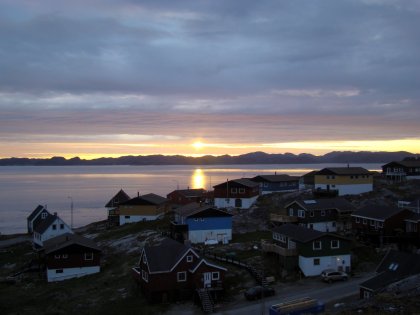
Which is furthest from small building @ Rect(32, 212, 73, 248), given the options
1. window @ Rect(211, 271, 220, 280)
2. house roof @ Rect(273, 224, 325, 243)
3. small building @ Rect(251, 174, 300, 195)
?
small building @ Rect(251, 174, 300, 195)

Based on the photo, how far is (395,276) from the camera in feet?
121

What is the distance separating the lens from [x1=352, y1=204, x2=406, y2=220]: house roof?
187 ft

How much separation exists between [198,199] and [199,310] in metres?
59.1

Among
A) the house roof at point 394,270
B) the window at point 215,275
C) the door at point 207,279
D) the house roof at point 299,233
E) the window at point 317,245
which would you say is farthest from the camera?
the house roof at point 299,233

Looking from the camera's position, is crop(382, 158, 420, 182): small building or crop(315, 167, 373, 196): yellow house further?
crop(382, 158, 420, 182): small building

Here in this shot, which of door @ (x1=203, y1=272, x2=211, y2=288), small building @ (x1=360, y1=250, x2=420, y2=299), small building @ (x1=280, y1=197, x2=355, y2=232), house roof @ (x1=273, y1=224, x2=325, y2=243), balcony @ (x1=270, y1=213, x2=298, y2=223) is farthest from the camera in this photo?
balcony @ (x1=270, y1=213, x2=298, y2=223)

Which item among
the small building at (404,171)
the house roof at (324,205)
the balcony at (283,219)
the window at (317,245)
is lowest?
the window at (317,245)

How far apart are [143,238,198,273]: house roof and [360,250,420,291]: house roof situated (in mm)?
17035

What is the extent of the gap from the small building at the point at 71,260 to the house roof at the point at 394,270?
3243 centimetres

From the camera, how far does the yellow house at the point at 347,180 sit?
276 ft

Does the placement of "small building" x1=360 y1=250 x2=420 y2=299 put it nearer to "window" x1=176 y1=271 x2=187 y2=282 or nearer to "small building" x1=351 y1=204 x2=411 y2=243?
"small building" x1=351 y1=204 x2=411 y2=243

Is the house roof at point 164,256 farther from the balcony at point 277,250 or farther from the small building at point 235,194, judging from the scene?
the small building at point 235,194

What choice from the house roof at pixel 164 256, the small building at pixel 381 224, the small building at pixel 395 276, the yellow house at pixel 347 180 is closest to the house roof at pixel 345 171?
the yellow house at pixel 347 180

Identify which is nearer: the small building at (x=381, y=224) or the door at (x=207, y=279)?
the door at (x=207, y=279)
